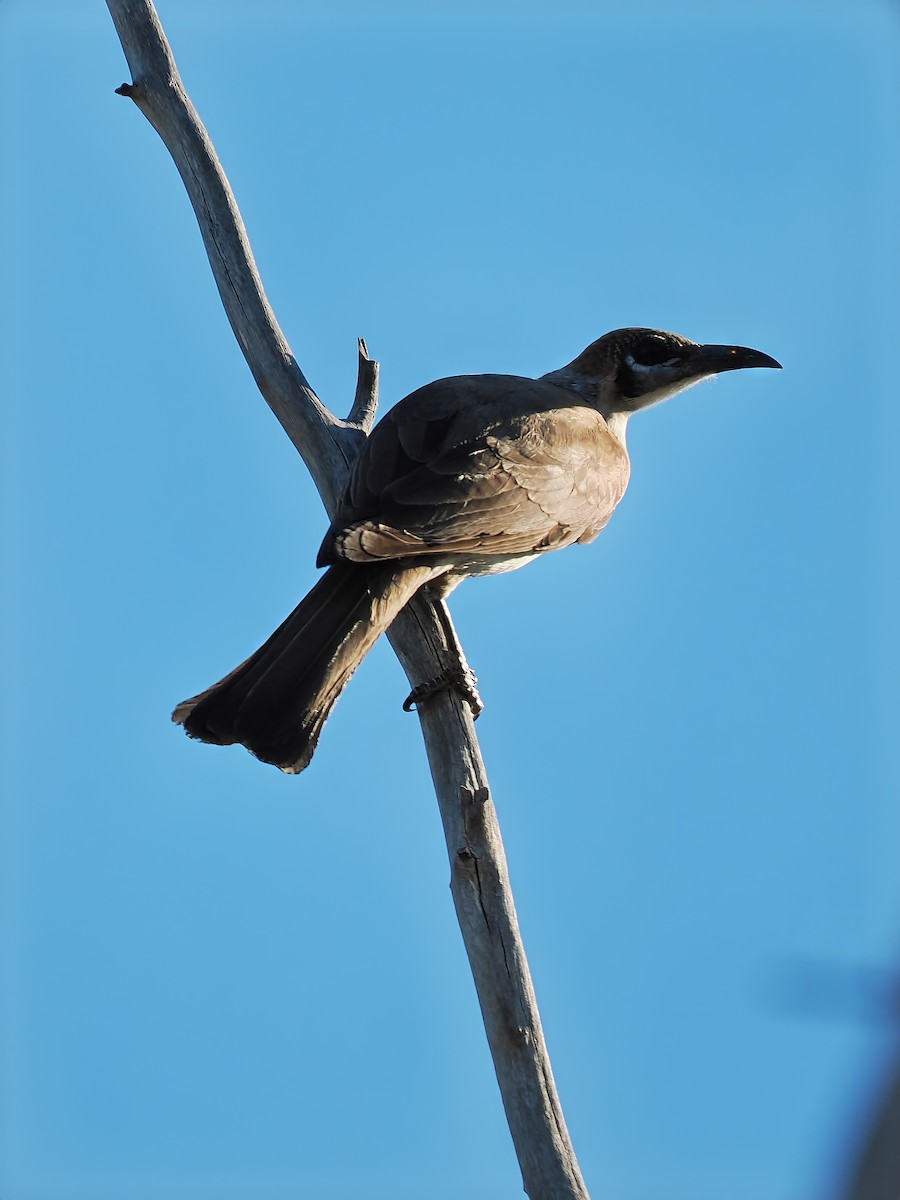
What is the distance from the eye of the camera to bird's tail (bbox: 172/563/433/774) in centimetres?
401

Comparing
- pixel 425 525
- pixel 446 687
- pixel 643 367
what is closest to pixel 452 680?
pixel 446 687

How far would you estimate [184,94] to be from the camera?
5207 mm

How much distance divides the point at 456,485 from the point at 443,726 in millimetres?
896

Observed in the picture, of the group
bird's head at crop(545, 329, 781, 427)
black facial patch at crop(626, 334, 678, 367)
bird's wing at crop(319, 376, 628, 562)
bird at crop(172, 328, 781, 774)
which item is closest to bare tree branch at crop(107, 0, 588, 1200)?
bird at crop(172, 328, 781, 774)

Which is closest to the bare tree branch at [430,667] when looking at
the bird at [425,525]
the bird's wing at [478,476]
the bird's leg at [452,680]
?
the bird's leg at [452,680]

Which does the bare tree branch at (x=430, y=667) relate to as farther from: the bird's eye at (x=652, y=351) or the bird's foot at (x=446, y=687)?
the bird's eye at (x=652, y=351)

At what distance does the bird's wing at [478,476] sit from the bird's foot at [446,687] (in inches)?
16.9

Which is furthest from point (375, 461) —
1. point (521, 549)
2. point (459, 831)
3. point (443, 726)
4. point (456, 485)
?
point (459, 831)

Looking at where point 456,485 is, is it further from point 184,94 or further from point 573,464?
point 184,94

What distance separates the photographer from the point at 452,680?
435cm

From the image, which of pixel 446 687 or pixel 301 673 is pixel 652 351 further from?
pixel 301 673

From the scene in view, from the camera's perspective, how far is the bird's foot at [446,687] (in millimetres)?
4324

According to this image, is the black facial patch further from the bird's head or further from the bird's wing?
the bird's wing

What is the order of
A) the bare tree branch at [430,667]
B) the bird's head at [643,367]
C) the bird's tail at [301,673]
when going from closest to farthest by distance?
the bare tree branch at [430,667], the bird's tail at [301,673], the bird's head at [643,367]
